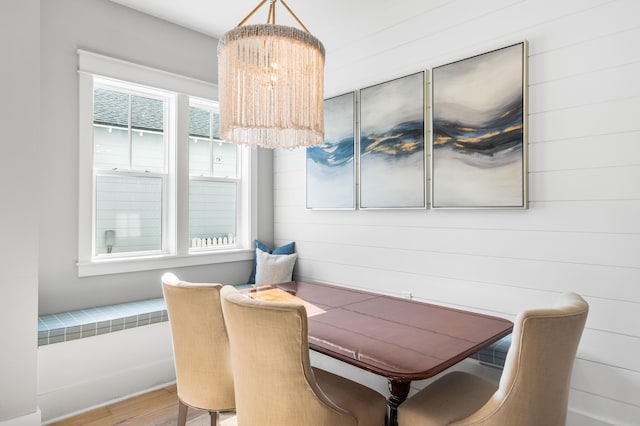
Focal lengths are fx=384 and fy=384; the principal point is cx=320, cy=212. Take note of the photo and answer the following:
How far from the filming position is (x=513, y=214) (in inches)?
90.0

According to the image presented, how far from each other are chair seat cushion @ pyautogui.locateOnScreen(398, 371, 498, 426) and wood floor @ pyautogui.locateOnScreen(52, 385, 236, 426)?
1.33m

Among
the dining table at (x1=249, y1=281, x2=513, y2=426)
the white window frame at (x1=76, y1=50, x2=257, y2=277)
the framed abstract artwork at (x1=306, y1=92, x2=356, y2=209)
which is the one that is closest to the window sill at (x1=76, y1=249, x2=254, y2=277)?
the white window frame at (x1=76, y1=50, x2=257, y2=277)

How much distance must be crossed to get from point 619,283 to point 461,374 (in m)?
0.92

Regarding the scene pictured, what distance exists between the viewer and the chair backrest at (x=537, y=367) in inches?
49.2

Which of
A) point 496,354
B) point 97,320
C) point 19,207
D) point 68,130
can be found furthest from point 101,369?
point 496,354

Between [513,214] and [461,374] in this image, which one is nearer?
[461,374]

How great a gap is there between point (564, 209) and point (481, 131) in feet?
2.15

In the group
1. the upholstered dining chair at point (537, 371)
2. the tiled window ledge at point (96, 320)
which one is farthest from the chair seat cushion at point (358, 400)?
the tiled window ledge at point (96, 320)

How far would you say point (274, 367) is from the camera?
4.33 feet

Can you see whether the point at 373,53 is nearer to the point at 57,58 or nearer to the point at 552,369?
the point at 57,58

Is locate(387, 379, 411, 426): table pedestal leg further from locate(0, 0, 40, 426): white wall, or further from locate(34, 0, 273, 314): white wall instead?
locate(34, 0, 273, 314): white wall

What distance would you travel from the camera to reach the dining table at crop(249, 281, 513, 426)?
4.66 feet

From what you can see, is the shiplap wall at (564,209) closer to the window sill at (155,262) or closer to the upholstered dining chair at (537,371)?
the upholstered dining chair at (537,371)

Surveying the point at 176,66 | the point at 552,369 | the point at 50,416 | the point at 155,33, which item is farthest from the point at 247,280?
the point at 552,369
